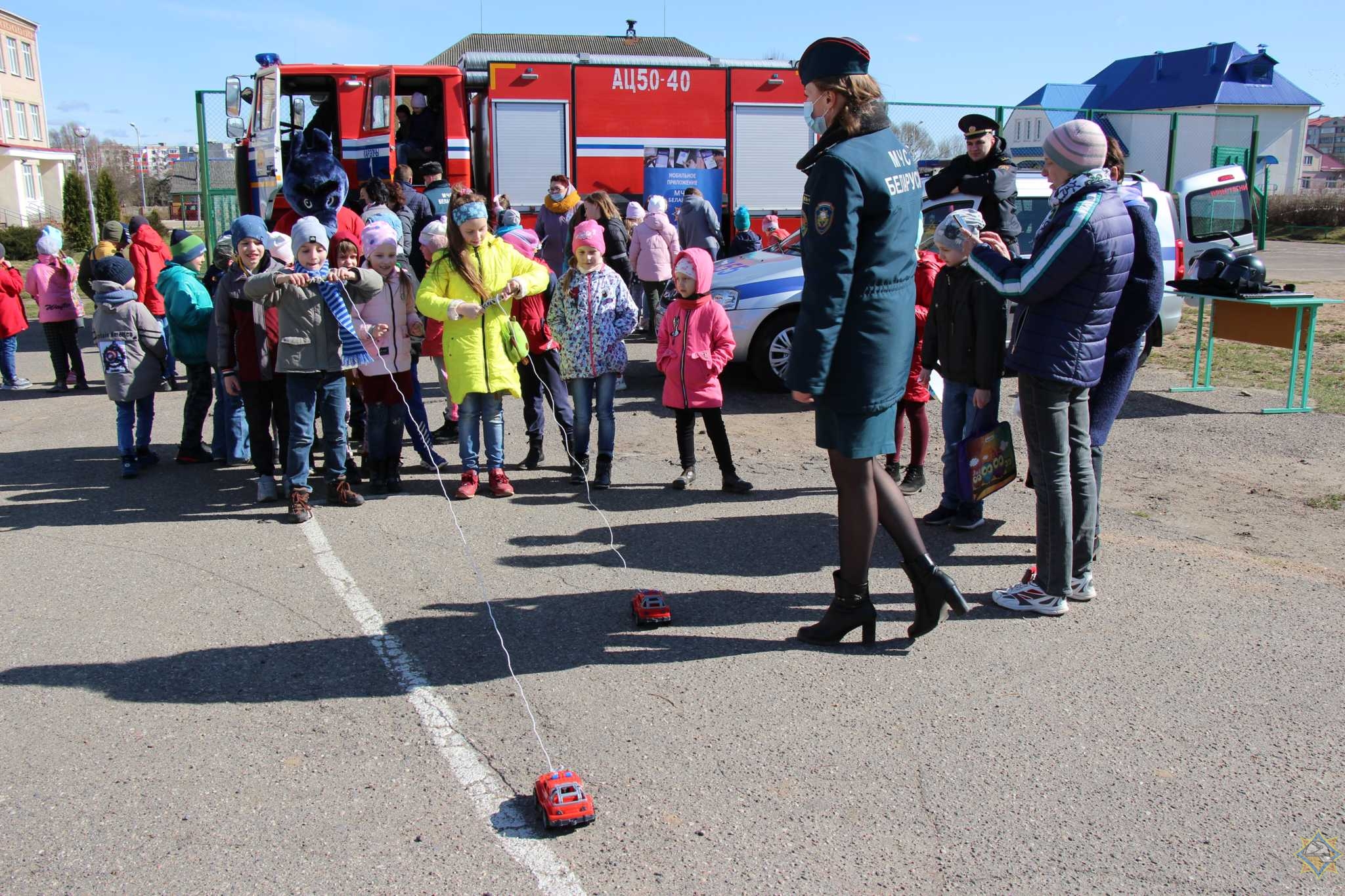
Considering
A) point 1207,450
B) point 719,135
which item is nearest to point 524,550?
point 1207,450

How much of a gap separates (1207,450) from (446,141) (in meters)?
9.43

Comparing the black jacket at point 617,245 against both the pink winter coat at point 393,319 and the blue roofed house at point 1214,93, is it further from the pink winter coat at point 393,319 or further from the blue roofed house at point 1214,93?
the blue roofed house at point 1214,93

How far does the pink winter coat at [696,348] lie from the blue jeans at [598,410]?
0.39 m

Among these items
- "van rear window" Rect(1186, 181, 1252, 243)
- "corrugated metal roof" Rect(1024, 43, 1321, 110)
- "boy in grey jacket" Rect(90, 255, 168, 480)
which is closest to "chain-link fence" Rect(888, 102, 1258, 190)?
"van rear window" Rect(1186, 181, 1252, 243)

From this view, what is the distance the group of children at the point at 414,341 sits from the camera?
20.7 feet

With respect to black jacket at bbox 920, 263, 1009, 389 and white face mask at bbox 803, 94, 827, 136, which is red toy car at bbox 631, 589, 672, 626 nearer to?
white face mask at bbox 803, 94, 827, 136

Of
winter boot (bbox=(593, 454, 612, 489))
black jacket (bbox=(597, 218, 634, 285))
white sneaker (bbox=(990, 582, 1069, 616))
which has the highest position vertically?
black jacket (bbox=(597, 218, 634, 285))

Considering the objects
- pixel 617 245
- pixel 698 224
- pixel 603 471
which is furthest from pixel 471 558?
pixel 698 224

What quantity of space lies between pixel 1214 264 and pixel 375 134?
9.42 meters

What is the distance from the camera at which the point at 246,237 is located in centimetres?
647

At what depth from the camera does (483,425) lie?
6.73 metres

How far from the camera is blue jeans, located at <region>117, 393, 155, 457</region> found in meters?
7.28

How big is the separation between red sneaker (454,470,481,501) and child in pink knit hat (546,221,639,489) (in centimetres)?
64

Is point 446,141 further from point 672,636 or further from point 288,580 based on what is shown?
point 672,636
